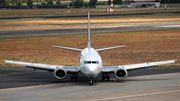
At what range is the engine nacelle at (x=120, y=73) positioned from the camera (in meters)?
45.4

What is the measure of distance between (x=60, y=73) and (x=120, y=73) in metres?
5.04

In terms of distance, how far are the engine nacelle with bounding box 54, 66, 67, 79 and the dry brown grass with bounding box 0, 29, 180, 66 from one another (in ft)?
58.7

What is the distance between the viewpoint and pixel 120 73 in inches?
1796

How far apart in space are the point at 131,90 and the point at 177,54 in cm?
2912

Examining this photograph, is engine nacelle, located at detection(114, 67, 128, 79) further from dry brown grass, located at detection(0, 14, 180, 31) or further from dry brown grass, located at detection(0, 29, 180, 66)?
dry brown grass, located at detection(0, 14, 180, 31)

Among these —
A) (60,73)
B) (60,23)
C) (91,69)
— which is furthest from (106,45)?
(60,23)

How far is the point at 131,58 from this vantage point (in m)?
66.9

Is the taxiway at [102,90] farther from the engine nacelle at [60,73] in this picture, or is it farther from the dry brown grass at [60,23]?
the dry brown grass at [60,23]

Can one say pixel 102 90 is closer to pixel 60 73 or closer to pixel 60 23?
pixel 60 73

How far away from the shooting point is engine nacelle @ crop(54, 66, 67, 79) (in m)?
45.6

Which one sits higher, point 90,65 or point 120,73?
point 90,65

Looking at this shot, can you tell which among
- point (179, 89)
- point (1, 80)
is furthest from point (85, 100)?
point (1, 80)

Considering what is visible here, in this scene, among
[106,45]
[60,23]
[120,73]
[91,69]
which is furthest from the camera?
[60,23]

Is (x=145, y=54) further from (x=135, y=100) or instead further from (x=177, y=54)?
(x=135, y=100)
